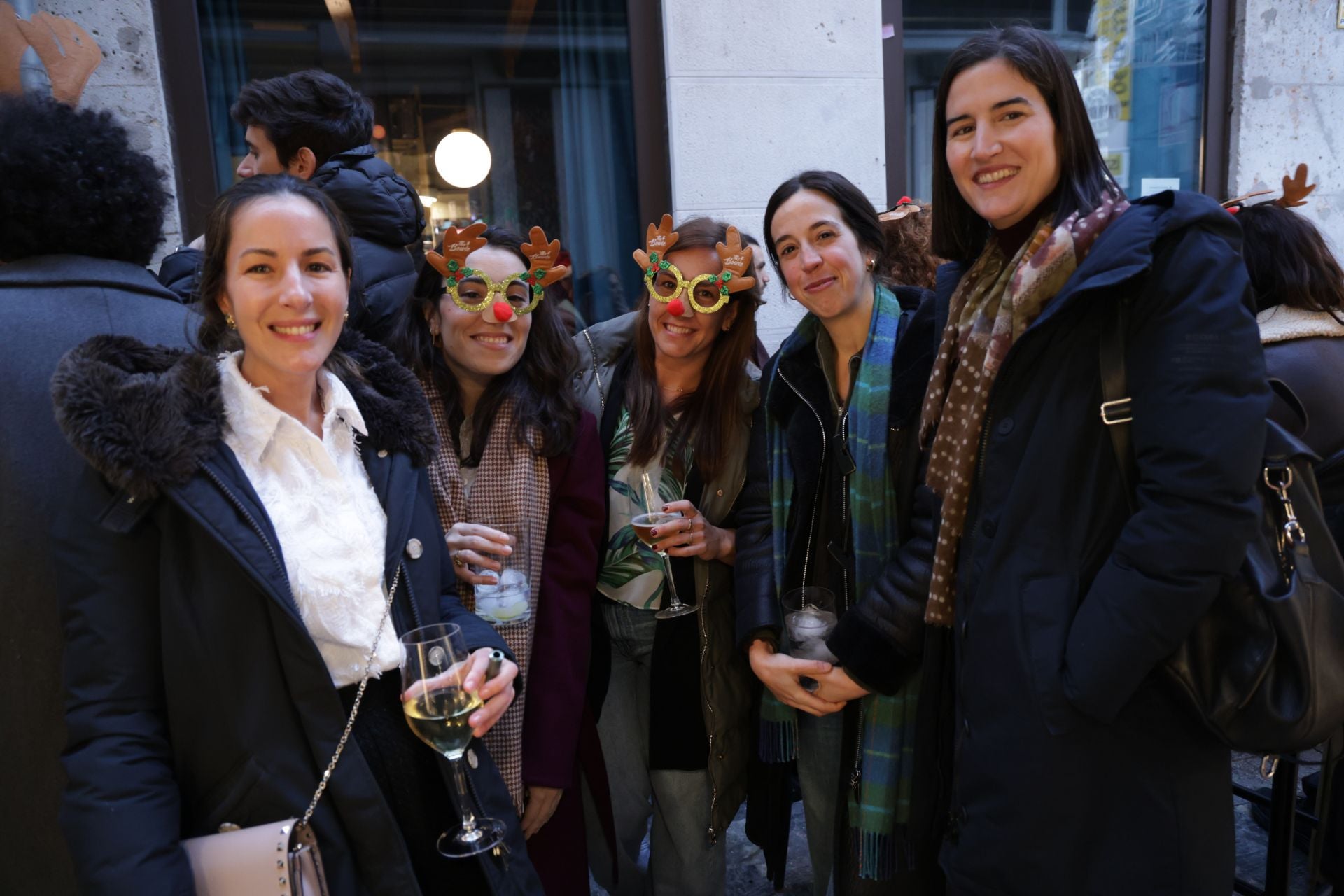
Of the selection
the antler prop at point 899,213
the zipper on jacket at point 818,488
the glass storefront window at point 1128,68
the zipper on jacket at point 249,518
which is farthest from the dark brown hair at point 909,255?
the zipper on jacket at point 249,518

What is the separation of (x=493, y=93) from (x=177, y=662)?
4.19 metres

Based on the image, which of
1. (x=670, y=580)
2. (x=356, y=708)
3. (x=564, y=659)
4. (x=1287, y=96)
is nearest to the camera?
(x=356, y=708)

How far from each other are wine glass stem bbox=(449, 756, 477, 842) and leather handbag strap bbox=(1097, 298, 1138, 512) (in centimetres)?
148

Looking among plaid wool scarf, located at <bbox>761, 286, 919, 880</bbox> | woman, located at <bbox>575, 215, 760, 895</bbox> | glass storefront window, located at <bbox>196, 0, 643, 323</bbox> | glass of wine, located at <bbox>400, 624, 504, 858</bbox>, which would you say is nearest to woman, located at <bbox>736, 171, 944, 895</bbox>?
plaid wool scarf, located at <bbox>761, 286, 919, 880</bbox>

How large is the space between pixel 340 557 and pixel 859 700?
58.1 inches

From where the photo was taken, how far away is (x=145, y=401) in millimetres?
1741

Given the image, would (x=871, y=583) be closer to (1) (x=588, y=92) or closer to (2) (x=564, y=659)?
(2) (x=564, y=659)

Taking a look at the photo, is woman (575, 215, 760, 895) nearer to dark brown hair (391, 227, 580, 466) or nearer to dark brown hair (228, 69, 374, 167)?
dark brown hair (391, 227, 580, 466)

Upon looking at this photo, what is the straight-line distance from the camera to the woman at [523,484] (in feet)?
8.39

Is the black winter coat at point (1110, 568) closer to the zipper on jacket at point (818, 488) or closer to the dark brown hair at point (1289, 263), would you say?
the zipper on jacket at point (818, 488)

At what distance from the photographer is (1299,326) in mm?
2805

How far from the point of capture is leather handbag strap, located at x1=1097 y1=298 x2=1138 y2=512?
68.8 inches

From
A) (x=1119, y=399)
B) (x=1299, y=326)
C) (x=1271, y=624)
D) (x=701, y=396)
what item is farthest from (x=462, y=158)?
(x=1271, y=624)

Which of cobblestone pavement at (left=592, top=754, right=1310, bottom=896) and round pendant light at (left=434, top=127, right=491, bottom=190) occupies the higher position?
round pendant light at (left=434, top=127, right=491, bottom=190)
